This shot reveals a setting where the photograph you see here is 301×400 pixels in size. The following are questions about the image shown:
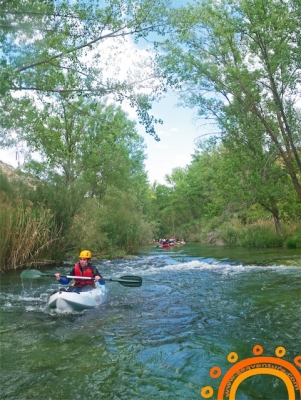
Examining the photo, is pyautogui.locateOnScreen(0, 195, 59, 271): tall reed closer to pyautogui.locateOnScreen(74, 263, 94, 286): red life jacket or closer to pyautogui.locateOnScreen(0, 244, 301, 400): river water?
pyautogui.locateOnScreen(0, 244, 301, 400): river water

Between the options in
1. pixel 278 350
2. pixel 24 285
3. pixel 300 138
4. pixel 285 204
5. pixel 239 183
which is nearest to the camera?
pixel 278 350

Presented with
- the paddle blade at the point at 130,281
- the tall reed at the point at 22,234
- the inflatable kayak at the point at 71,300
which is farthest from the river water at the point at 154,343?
the tall reed at the point at 22,234

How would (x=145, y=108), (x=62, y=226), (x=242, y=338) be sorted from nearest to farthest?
(x=242, y=338), (x=145, y=108), (x=62, y=226)

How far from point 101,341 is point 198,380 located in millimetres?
1843

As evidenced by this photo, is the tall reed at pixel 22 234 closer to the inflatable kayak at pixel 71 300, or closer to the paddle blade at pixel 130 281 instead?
the paddle blade at pixel 130 281

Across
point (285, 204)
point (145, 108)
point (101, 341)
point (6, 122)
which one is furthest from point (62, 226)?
point (285, 204)

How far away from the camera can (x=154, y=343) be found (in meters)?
5.20

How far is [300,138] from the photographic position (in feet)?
52.3

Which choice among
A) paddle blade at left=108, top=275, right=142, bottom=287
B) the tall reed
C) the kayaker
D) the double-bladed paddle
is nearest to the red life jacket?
the kayaker

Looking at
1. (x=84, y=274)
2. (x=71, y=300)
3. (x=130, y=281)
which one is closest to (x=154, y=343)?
(x=71, y=300)

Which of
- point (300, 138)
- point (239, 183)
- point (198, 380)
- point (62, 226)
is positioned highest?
point (300, 138)

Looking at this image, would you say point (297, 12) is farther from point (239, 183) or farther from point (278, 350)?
point (278, 350)

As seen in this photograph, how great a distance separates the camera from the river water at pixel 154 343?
12.5 feet

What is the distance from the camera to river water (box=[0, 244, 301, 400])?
3822mm
